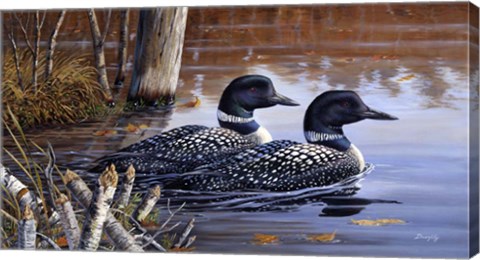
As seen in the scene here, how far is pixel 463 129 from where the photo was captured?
7844mm

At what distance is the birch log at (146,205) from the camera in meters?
8.41

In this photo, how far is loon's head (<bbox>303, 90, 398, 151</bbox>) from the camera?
26.9 feet

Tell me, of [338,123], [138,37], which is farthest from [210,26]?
[338,123]

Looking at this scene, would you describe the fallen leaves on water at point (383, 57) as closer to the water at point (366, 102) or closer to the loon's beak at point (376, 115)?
the water at point (366, 102)

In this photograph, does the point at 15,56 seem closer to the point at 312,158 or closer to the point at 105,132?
the point at 105,132

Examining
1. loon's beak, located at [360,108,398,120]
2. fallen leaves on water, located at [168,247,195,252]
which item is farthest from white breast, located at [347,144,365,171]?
fallen leaves on water, located at [168,247,195,252]

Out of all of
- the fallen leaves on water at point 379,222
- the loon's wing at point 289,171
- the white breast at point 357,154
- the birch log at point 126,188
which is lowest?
the fallen leaves on water at point 379,222

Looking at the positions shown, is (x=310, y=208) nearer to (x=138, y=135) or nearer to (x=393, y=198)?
(x=393, y=198)

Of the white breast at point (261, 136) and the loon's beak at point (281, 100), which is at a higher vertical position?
the loon's beak at point (281, 100)

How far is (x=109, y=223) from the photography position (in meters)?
8.27

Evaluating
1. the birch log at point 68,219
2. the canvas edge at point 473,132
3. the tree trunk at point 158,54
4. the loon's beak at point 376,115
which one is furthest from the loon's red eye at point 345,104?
the birch log at point 68,219

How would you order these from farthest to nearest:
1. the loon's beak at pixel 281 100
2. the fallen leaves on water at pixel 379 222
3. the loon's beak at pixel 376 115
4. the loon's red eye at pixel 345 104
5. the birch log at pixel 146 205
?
the birch log at pixel 146 205 → the loon's beak at pixel 281 100 → the loon's red eye at pixel 345 104 → the loon's beak at pixel 376 115 → the fallen leaves on water at pixel 379 222

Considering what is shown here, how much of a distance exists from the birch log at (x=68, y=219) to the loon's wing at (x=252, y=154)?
93cm

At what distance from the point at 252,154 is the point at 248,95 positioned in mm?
411
